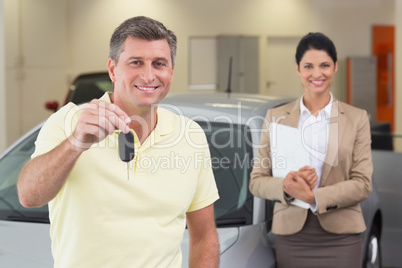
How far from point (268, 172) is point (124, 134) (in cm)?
152

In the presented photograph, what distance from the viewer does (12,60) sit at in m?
9.81

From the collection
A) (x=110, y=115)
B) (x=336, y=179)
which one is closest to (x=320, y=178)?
(x=336, y=179)

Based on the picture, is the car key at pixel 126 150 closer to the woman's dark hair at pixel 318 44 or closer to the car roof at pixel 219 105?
the woman's dark hair at pixel 318 44

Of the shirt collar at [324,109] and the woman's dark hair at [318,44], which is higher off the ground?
the woman's dark hair at [318,44]

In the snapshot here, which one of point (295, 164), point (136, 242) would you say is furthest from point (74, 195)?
point (295, 164)

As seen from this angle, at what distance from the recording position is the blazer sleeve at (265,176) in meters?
2.89

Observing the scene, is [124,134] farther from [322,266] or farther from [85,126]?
[322,266]

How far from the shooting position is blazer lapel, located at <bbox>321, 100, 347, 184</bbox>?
289 centimetres

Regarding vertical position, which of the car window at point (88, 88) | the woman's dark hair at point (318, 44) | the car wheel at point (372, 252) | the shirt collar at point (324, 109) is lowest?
the car wheel at point (372, 252)

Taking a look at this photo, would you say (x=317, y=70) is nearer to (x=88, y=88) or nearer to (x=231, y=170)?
(x=231, y=170)

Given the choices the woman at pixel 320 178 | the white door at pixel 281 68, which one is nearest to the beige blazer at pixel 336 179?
the woman at pixel 320 178

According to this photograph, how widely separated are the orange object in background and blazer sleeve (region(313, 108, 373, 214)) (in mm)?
11050

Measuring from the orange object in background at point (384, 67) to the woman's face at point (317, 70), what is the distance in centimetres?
1111

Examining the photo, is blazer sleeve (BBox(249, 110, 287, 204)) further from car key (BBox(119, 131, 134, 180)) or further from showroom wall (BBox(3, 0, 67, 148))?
showroom wall (BBox(3, 0, 67, 148))
